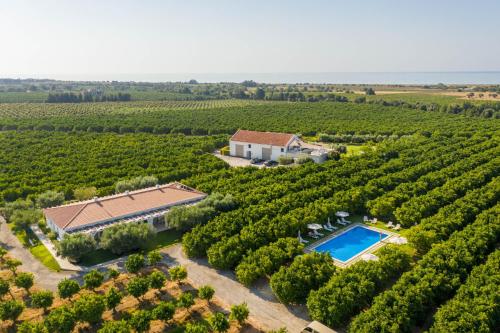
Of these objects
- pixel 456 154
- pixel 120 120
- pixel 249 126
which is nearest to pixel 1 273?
pixel 456 154

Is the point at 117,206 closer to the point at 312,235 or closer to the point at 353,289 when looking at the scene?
the point at 312,235

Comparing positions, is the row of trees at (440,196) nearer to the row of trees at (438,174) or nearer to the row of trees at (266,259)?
the row of trees at (438,174)

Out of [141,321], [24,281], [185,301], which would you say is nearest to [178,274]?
[185,301]

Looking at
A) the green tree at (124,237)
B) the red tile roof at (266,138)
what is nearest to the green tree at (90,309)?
the green tree at (124,237)

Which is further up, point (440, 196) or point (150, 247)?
point (440, 196)

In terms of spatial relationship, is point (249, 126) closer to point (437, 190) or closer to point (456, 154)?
point (456, 154)

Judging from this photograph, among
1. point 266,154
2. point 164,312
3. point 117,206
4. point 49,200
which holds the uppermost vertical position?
point 117,206

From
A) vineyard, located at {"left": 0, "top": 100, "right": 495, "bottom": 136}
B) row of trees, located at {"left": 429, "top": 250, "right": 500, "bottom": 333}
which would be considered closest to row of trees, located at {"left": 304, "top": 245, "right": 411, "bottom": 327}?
row of trees, located at {"left": 429, "top": 250, "right": 500, "bottom": 333}
